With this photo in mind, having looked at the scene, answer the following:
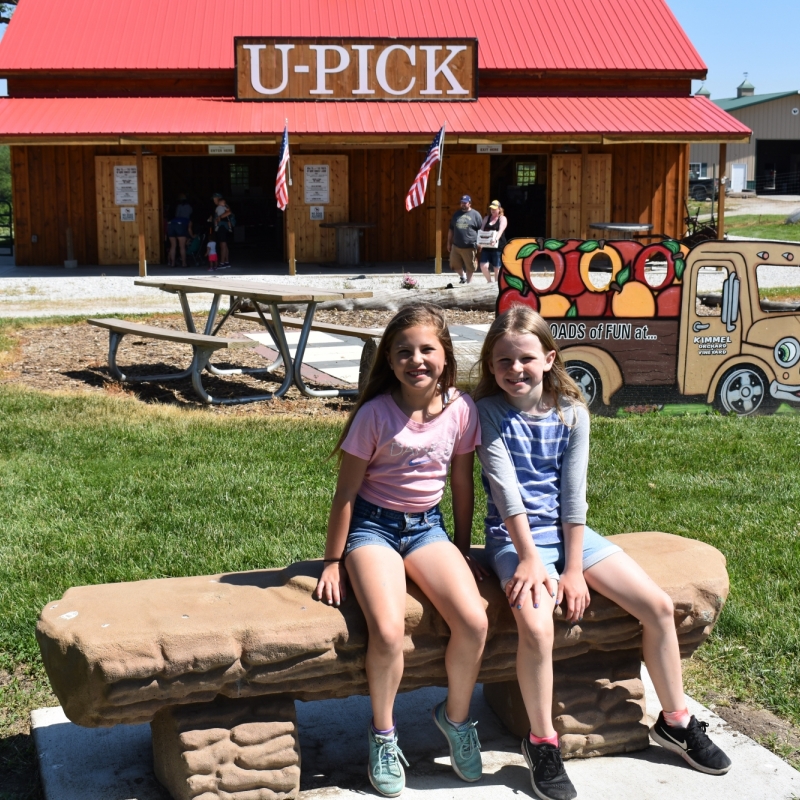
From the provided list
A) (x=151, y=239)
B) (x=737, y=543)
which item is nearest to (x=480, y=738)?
(x=737, y=543)

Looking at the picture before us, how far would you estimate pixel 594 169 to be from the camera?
78.8 feet

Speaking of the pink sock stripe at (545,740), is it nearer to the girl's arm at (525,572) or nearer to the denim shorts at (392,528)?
the girl's arm at (525,572)

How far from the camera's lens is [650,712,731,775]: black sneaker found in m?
3.49

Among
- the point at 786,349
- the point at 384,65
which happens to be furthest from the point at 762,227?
the point at 786,349

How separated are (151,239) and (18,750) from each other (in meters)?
20.6

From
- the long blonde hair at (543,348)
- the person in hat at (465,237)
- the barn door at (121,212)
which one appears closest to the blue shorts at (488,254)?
the person in hat at (465,237)

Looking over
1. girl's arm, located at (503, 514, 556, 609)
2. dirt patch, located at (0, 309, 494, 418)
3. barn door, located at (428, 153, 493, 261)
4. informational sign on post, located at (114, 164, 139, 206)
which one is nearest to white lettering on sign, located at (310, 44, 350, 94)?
barn door, located at (428, 153, 493, 261)

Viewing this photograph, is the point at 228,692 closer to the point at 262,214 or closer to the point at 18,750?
the point at 18,750

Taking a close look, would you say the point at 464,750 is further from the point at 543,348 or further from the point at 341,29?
the point at 341,29

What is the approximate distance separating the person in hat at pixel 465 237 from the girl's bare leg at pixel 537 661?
16344 millimetres

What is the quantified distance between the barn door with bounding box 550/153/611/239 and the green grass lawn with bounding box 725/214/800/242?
29.7 ft

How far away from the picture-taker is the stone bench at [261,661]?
120 inches

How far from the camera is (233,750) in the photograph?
3.24 meters

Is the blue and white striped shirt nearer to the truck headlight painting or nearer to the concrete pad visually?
the concrete pad
